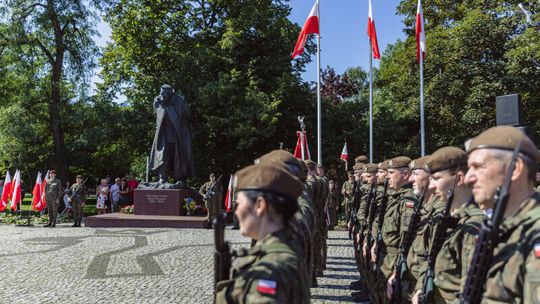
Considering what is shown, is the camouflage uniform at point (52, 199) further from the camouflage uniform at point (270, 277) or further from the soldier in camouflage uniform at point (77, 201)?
the camouflage uniform at point (270, 277)

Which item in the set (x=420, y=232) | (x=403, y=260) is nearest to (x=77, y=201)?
(x=403, y=260)

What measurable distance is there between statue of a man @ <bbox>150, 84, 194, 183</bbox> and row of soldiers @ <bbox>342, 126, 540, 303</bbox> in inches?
495

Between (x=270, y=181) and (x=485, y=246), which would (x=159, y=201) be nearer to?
(x=270, y=181)

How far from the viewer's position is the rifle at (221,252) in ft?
7.48

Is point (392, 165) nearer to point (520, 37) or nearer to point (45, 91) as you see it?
point (520, 37)

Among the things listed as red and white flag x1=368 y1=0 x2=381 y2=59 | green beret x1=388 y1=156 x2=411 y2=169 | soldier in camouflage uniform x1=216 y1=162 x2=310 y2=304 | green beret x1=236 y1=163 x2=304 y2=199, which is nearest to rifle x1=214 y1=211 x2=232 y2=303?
soldier in camouflage uniform x1=216 y1=162 x2=310 y2=304

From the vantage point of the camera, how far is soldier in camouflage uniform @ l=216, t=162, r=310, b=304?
2.10 meters

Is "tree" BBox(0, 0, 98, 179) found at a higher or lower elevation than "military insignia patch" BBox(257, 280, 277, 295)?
higher

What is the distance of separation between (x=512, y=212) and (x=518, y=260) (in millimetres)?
264

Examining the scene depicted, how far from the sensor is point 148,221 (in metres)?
16.0

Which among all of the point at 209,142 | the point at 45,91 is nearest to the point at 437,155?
the point at 209,142

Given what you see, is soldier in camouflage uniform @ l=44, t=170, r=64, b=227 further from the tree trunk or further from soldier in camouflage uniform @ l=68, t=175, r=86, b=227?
the tree trunk

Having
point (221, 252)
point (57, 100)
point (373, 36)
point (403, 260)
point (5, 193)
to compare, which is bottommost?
point (403, 260)

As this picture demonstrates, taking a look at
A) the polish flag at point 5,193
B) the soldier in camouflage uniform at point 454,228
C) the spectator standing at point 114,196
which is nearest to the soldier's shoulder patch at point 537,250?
the soldier in camouflage uniform at point 454,228
